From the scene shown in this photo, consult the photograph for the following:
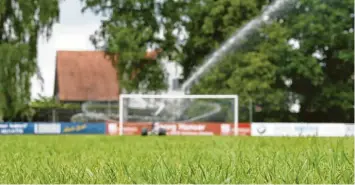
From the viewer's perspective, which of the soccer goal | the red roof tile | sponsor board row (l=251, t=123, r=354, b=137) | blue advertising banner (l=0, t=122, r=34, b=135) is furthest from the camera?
the red roof tile

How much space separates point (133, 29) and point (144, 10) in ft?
5.19

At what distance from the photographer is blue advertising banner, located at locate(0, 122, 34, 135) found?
133 feet

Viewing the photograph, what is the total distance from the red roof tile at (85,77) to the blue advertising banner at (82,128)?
31.2 ft

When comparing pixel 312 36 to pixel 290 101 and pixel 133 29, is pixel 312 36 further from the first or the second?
pixel 133 29

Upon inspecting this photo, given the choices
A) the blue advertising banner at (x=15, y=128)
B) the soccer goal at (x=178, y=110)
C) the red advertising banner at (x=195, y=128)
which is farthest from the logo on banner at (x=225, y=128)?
the blue advertising banner at (x=15, y=128)

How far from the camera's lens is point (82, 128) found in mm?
41500

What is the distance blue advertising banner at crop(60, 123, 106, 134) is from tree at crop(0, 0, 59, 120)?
15.1ft

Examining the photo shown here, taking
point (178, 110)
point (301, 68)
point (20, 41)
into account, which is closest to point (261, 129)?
point (178, 110)

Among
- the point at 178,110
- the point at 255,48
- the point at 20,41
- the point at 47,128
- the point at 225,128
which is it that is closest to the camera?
the point at 20,41

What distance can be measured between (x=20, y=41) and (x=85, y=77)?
16.7m

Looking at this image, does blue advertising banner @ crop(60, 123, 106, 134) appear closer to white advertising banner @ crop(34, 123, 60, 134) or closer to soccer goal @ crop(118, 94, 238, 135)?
white advertising banner @ crop(34, 123, 60, 134)

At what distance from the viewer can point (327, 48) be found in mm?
46000

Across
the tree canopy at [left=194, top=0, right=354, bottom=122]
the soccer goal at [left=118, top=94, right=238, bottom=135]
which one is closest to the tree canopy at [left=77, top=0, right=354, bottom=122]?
the tree canopy at [left=194, top=0, right=354, bottom=122]

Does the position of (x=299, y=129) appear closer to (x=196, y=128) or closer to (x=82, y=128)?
(x=196, y=128)
